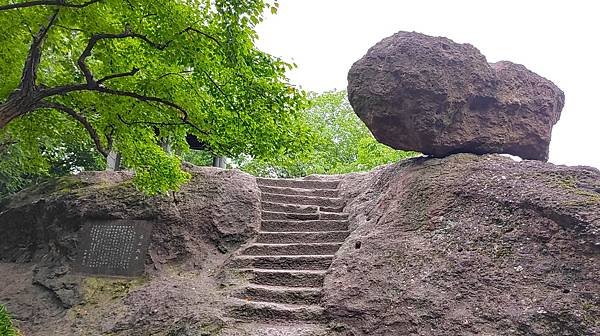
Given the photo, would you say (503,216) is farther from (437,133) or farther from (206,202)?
(206,202)

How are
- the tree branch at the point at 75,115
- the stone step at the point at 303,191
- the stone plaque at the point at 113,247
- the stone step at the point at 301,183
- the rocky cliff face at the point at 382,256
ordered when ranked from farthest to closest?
the stone step at the point at 301,183 → the stone step at the point at 303,191 → the stone plaque at the point at 113,247 → the tree branch at the point at 75,115 → the rocky cliff face at the point at 382,256

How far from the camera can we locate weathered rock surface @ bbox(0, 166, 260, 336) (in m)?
6.01

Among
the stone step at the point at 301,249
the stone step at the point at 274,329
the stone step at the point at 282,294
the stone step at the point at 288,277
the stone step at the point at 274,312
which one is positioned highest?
the stone step at the point at 301,249

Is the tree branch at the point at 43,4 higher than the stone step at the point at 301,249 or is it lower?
higher

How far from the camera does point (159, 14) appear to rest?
546 centimetres

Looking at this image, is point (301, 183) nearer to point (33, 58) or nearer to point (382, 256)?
point (382, 256)

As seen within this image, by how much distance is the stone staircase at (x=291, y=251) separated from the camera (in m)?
5.46

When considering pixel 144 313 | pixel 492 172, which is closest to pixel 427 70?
pixel 492 172

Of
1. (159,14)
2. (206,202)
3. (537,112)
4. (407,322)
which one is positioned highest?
(159,14)

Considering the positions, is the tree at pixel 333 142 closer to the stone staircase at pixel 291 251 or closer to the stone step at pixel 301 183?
the stone step at pixel 301 183

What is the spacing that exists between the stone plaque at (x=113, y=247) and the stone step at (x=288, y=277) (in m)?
2.15

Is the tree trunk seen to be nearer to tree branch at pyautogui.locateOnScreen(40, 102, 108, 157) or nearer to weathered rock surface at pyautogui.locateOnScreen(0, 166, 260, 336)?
tree branch at pyautogui.locateOnScreen(40, 102, 108, 157)

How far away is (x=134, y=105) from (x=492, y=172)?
16.7 feet

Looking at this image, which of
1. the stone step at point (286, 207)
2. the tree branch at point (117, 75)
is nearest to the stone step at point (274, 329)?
the stone step at point (286, 207)
